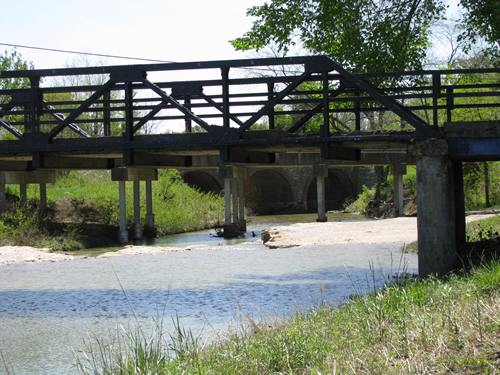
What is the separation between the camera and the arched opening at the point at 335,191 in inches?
2544

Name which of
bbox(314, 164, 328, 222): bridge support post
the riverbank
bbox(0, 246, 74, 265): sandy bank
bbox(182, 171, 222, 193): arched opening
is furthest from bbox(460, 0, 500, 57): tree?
bbox(182, 171, 222, 193): arched opening

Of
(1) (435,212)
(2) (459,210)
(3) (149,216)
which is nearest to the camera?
(1) (435,212)

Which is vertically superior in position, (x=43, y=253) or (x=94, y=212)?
(x=94, y=212)

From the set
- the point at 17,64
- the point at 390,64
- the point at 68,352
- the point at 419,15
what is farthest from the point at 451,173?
the point at 17,64

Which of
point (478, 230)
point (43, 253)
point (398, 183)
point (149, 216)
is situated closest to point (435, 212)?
point (478, 230)

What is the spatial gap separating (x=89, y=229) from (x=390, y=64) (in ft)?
52.3

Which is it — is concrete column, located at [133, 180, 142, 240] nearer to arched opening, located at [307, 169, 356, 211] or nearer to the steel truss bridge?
the steel truss bridge

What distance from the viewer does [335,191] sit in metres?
68.2

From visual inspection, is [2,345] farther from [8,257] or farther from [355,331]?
[8,257]

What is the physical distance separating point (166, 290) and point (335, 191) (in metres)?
49.5

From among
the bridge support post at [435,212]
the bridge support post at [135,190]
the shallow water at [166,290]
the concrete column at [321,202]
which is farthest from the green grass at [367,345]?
the concrete column at [321,202]

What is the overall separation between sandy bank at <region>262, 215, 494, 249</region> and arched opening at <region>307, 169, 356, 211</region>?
29.6 meters

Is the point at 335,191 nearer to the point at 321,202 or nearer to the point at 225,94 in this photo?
the point at 321,202

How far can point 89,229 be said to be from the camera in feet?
112
